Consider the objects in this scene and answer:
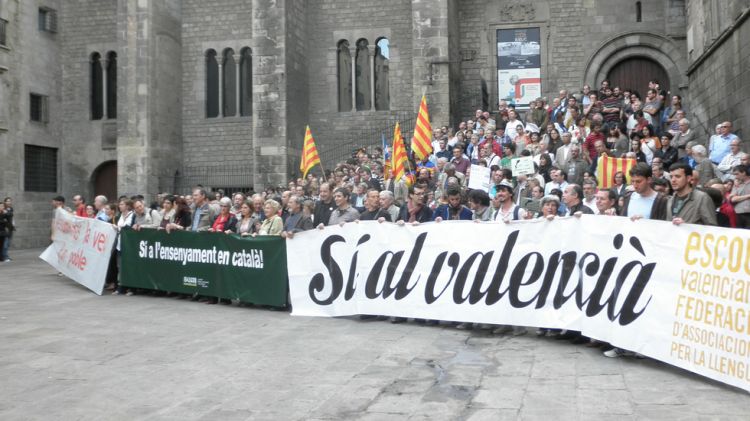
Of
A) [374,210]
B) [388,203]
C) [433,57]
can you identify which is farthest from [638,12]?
[374,210]

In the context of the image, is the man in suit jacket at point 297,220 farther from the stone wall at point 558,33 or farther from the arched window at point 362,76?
the arched window at point 362,76

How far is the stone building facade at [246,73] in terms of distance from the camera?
22219 millimetres

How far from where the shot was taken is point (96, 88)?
92.0 feet

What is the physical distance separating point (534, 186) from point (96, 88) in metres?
22.3

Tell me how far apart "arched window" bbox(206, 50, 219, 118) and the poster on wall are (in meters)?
11.0

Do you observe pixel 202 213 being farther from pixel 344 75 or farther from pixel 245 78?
pixel 245 78

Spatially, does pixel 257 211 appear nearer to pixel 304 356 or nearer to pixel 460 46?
pixel 304 356

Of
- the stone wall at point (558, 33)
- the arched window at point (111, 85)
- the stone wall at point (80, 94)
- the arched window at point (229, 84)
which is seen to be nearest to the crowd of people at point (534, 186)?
the stone wall at point (558, 33)

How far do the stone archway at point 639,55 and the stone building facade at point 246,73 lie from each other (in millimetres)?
41

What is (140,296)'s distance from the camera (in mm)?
12539

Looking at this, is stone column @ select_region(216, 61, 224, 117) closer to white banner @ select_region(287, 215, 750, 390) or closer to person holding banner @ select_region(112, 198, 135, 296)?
person holding banner @ select_region(112, 198, 135, 296)

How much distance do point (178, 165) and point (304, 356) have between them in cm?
2062

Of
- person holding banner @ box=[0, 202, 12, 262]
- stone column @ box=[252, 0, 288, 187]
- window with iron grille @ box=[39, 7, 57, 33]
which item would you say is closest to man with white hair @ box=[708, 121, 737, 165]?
stone column @ box=[252, 0, 288, 187]

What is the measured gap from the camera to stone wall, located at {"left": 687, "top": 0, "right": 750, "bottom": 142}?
14500mm
